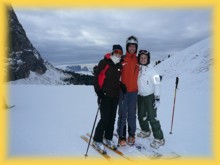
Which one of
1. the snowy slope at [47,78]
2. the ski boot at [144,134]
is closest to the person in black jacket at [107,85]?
the ski boot at [144,134]

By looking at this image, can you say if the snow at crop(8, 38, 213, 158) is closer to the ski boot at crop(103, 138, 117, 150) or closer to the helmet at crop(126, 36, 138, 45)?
the ski boot at crop(103, 138, 117, 150)

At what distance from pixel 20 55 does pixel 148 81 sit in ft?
205

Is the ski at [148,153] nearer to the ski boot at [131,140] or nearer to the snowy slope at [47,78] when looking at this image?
the ski boot at [131,140]

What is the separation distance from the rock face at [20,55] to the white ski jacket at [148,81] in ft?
169

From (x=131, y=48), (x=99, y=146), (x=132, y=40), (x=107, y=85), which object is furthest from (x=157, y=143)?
(x=132, y=40)

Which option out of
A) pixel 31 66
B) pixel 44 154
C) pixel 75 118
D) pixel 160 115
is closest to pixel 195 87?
pixel 160 115

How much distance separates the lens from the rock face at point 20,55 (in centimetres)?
5719

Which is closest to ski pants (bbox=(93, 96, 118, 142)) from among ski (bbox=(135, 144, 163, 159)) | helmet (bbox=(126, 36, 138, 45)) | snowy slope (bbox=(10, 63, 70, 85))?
ski (bbox=(135, 144, 163, 159))

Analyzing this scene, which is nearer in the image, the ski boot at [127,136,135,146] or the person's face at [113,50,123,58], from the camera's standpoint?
the person's face at [113,50,123,58]

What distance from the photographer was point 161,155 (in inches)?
253

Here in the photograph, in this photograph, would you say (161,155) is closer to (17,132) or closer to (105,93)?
(105,93)

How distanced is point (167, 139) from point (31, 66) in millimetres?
61880

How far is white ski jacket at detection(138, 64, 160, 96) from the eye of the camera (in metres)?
7.04

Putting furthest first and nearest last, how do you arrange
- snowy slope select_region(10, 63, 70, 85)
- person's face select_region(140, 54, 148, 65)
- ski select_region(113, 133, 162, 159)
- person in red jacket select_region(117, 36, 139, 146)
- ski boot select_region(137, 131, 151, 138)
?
snowy slope select_region(10, 63, 70, 85) → ski boot select_region(137, 131, 151, 138) → person's face select_region(140, 54, 148, 65) → person in red jacket select_region(117, 36, 139, 146) → ski select_region(113, 133, 162, 159)
